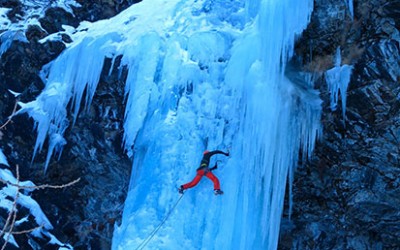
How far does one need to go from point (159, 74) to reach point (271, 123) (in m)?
2.06

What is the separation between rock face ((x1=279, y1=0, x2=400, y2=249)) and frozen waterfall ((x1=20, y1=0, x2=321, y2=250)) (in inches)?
13.3

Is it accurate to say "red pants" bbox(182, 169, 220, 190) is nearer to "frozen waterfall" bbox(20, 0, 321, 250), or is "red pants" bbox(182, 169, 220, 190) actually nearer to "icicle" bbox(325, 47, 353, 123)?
"frozen waterfall" bbox(20, 0, 321, 250)

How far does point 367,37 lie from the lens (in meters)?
6.30

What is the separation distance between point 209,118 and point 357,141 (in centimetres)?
219

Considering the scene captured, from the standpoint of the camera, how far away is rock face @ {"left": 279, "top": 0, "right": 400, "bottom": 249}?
20.6 feet

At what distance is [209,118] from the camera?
7.08 m

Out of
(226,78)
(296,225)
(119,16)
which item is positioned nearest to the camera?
(226,78)

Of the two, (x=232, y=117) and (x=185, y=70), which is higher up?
(x=185, y=70)

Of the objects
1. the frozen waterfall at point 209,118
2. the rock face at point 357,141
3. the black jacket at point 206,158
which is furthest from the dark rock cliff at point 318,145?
the black jacket at point 206,158

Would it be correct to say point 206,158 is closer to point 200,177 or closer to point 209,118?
point 200,177

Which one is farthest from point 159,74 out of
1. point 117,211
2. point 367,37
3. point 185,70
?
point 367,37

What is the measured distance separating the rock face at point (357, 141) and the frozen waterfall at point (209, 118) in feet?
1.11

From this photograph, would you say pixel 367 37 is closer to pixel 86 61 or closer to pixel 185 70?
pixel 185 70

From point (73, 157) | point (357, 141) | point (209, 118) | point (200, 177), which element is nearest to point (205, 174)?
point (200, 177)
